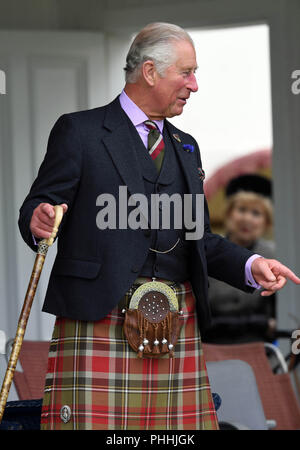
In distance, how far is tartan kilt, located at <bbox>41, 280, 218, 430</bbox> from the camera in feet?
8.05

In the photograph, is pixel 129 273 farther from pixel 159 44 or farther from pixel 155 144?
pixel 159 44

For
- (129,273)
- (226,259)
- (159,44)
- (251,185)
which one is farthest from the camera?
(251,185)

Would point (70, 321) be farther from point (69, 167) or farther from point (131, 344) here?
point (69, 167)

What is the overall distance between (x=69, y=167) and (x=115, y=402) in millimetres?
630

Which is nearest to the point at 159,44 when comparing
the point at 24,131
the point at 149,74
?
the point at 149,74

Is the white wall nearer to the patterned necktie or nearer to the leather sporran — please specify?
the patterned necktie

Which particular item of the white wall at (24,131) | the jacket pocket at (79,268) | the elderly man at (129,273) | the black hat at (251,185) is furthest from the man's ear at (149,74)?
the black hat at (251,185)

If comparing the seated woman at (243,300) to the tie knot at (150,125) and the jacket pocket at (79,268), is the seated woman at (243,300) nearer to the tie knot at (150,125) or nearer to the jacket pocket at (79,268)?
the tie knot at (150,125)

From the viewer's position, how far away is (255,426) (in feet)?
12.8

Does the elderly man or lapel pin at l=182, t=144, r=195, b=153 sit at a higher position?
lapel pin at l=182, t=144, r=195, b=153

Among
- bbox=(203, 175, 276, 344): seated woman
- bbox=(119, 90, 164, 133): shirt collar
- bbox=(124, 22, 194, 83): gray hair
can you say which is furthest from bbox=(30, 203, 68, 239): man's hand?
bbox=(203, 175, 276, 344): seated woman

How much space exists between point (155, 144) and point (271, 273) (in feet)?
1.58

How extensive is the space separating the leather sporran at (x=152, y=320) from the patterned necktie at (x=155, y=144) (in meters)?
0.36

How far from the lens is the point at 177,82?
2.58 meters
